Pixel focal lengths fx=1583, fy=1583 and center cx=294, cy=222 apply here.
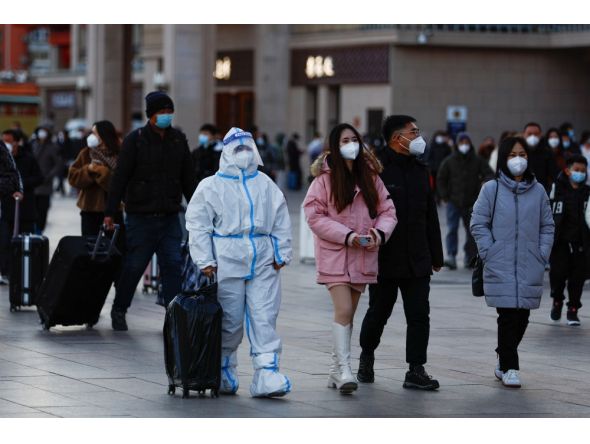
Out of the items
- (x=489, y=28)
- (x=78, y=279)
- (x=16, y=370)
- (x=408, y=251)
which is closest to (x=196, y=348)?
(x=408, y=251)

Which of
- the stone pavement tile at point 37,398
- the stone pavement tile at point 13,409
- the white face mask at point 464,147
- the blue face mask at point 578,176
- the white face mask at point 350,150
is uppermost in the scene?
the white face mask at point 350,150

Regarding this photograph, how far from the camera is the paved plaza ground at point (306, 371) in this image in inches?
351

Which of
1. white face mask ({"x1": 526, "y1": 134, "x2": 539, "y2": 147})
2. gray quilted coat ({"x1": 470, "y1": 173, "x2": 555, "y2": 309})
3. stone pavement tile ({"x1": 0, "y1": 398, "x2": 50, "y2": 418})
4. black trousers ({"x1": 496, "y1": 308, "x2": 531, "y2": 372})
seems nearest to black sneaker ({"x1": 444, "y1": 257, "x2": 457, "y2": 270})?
white face mask ({"x1": 526, "y1": 134, "x2": 539, "y2": 147})

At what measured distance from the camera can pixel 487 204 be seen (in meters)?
10.3

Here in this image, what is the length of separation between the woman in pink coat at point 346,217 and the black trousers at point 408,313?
0.32m

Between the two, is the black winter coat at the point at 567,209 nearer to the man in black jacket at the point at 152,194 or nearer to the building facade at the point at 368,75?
the man in black jacket at the point at 152,194

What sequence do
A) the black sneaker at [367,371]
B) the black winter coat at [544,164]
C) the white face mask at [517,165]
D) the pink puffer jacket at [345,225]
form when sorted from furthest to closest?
the black winter coat at [544,164] → the white face mask at [517,165] → the black sneaker at [367,371] → the pink puffer jacket at [345,225]

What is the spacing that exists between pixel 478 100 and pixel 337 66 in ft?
14.9

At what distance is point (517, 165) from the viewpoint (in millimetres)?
10273

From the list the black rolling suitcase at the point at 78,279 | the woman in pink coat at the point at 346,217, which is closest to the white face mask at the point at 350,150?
the woman in pink coat at the point at 346,217

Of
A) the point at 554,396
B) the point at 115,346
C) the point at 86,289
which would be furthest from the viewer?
the point at 86,289

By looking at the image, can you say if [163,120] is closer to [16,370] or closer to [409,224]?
[16,370]
